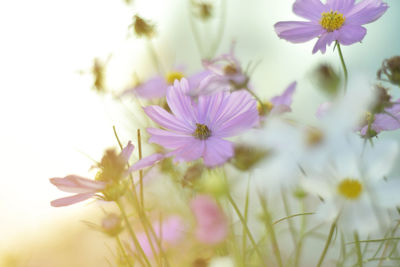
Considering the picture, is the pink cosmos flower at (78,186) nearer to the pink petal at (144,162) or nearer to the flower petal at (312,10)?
the pink petal at (144,162)

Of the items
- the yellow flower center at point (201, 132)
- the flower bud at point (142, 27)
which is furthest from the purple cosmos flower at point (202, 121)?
the flower bud at point (142, 27)

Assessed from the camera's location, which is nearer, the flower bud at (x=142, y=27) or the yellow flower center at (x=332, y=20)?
the yellow flower center at (x=332, y=20)

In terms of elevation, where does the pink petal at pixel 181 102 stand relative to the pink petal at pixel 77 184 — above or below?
above

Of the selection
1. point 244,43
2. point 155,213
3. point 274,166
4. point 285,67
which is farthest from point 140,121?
point 244,43

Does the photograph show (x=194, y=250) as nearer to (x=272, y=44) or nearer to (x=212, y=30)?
(x=212, y=30)

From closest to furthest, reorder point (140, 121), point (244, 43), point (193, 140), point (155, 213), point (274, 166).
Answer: point (274, 166)
point (193, 140)
point (155, 213)
point (140, 121)
point (244, 43)

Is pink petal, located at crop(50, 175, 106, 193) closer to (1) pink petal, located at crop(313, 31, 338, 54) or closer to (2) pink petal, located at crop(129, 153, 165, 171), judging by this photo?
(2) pink petal, located at crop(129, 153, 165, 171)

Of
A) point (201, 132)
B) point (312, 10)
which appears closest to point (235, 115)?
point (201, 132)
